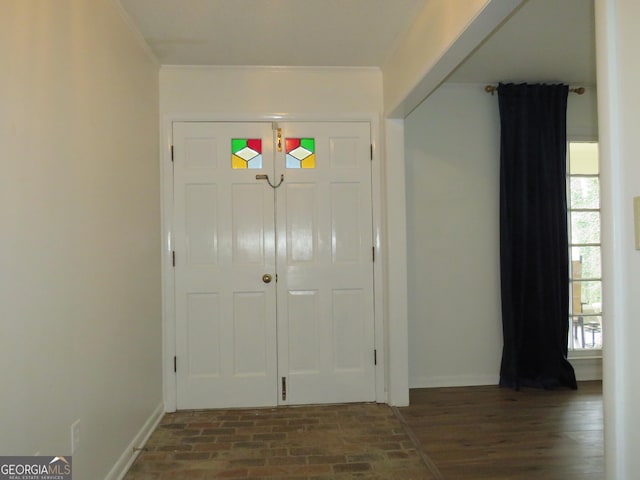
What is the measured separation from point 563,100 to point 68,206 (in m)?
3.56

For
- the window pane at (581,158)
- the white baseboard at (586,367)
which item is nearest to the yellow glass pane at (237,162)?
the window pane at (581,158)

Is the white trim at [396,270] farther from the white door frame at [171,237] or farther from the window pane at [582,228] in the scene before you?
the window pane at [582,228]

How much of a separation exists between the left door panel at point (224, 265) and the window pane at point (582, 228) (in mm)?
2589

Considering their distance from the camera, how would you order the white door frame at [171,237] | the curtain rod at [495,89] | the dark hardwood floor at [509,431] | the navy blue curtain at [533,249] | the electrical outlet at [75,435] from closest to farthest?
the electrical outlet at [75,435] < the dark hardwood floor at [509,431] < the white door frame at [171,237] < the navy blue curtain at [533,249] < the curtain rod at [495,89]

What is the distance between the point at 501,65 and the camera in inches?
118

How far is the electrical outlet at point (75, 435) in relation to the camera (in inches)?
63.2

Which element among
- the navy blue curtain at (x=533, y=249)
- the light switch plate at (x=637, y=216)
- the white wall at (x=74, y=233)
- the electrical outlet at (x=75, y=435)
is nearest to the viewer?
the light switch plate at (x=637, y=216)

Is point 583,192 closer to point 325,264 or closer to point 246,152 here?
point 325,264

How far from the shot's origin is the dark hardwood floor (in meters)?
2.11

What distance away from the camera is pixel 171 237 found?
112 inches

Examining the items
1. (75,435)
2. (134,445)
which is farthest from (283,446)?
(75,435)

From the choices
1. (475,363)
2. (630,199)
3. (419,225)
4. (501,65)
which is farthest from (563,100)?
(630,199)

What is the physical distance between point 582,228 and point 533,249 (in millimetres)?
649

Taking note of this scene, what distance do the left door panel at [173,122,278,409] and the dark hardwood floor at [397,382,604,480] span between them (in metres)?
1.14
